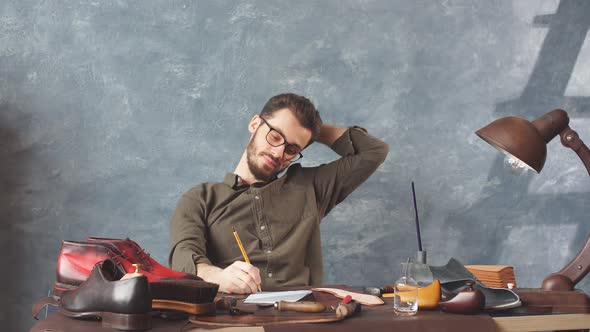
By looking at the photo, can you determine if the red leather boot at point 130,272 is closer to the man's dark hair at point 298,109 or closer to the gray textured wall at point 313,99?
the man's dark hair at point 298,109

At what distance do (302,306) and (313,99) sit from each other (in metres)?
1.86

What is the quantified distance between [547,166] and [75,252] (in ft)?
8.88

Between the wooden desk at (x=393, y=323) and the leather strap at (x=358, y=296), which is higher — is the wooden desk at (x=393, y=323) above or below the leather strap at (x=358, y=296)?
below

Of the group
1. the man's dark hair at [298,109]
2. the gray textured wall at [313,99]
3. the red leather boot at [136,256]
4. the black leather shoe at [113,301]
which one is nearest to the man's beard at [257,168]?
the man's dark hair at [298,109]

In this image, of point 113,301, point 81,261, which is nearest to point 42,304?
point 81,261

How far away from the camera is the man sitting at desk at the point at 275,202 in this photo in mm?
2779

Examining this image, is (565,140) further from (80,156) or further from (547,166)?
(80,156)

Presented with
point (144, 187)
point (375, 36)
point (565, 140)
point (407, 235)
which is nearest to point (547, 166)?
point (407, 235)

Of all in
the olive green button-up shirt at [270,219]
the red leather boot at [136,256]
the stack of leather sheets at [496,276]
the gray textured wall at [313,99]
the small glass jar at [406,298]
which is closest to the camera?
the small glass jar at [406,298]

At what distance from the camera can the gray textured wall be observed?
3.15 m

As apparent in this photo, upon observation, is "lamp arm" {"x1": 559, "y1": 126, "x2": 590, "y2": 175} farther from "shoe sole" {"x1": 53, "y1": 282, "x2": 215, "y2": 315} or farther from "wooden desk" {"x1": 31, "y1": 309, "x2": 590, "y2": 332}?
"shoe sole" {"x1": 53, "y1": 282, "x2": 215, "y2": 315}

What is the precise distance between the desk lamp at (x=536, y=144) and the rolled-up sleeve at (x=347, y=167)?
988 millimetres

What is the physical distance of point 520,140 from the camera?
2043 mm

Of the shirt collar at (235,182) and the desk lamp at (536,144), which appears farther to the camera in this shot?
the shirt collar at (235,182)
